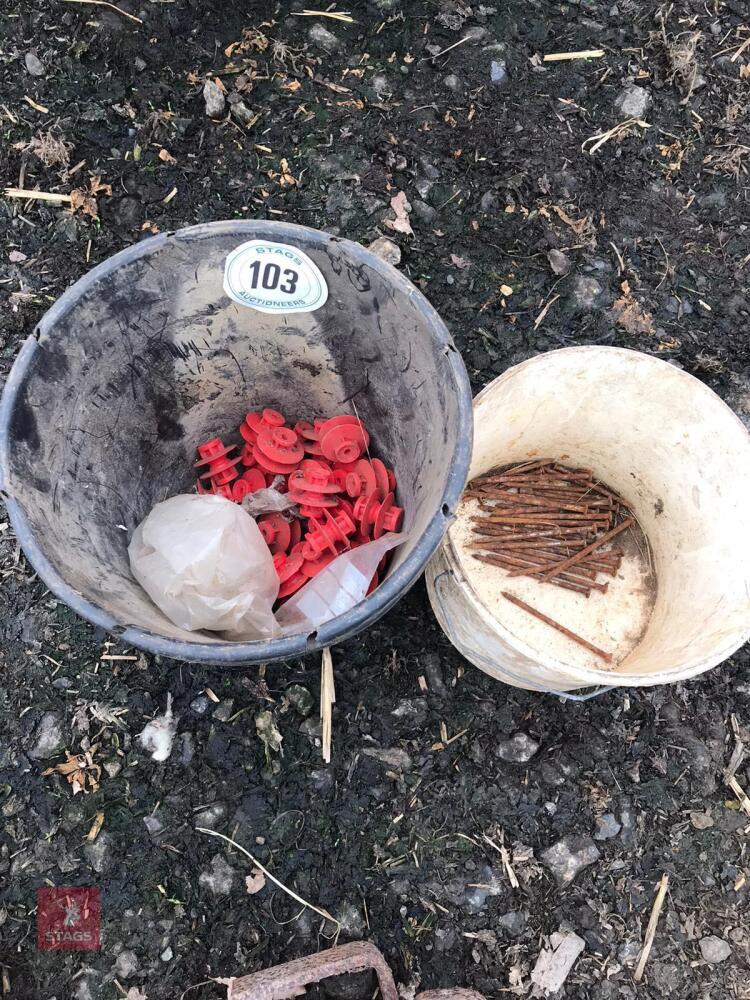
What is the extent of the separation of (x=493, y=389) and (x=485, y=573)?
751 millimetres

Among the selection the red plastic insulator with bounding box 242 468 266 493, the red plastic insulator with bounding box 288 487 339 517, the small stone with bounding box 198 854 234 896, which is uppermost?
the red plastic insulator with bounding box 288 487 339 517

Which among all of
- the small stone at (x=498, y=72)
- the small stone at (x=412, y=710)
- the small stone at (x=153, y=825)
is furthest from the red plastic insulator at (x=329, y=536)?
the small stone at (x=498, y=72)

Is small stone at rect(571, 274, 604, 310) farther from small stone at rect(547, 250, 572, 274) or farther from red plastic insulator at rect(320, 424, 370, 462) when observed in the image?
red plastic insulator at rect(320, 424, 370, 462)

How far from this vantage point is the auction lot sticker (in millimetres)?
1823

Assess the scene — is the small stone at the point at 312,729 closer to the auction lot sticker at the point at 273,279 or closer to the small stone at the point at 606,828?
the small stone at the point at 606,828

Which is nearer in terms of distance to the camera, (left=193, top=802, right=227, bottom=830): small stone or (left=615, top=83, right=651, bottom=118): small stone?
(left=193, top=802, right=227, bottom=830): small stone

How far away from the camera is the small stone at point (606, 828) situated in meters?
2.34

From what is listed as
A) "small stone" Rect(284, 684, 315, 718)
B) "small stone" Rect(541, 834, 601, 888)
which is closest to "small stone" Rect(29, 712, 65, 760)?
"small stone" Rect(284, 684, 315, 718)

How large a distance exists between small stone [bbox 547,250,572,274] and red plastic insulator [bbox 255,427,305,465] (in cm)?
133

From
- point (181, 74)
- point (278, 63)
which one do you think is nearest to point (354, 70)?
point (278, 63)

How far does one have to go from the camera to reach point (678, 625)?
7.11 ft

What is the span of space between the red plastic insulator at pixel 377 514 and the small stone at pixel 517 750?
35.6 inches

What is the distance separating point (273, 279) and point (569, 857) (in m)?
2.05

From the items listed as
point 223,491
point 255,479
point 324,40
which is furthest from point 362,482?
point 324,40
